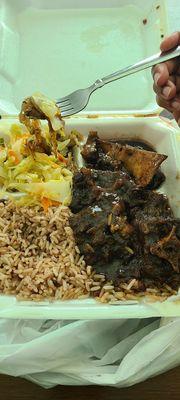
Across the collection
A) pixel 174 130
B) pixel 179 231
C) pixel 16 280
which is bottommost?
pixel 16 280

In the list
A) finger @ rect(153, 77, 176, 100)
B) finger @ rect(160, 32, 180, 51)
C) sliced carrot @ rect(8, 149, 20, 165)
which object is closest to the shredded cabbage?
sliced carrot @ rect(8, 149, 20, 165)

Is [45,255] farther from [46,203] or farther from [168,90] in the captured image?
[168,90]

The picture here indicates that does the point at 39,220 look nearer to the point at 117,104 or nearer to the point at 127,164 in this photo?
the point at 127,164

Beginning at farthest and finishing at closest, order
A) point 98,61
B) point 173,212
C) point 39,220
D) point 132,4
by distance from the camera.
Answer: point 132,4 < point 98,61 < point 173,212 < point 39,220

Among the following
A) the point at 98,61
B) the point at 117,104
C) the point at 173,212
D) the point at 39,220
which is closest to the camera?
the point at 39,220

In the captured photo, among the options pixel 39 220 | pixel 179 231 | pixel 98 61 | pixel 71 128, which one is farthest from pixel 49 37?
pixel 179 231

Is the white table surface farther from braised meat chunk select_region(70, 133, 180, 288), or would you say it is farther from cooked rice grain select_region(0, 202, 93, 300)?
cooked rice grain select_region(0, 202, 93, 300)
